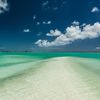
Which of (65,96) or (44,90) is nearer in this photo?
(65,96)

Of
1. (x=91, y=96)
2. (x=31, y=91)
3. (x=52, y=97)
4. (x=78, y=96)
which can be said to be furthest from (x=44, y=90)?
(x=91, y=96)

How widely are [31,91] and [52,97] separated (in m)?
1.23

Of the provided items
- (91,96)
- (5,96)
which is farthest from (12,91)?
(91,96)

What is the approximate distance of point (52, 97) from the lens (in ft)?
19.1

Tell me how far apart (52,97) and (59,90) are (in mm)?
897

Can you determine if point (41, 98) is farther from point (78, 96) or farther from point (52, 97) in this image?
point (78, 96)

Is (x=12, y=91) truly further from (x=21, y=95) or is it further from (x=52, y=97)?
(x=52, y=97)

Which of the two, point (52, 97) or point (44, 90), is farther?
point (44, 90)

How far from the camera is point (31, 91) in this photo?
664cm

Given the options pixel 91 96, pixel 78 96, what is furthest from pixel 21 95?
pixel 91 96

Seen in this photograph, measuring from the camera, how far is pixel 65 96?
5.84 metres

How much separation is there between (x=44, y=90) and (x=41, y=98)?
103cm

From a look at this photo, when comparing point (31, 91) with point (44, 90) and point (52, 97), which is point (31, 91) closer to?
point (44, 90)

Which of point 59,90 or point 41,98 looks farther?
point 59,90
